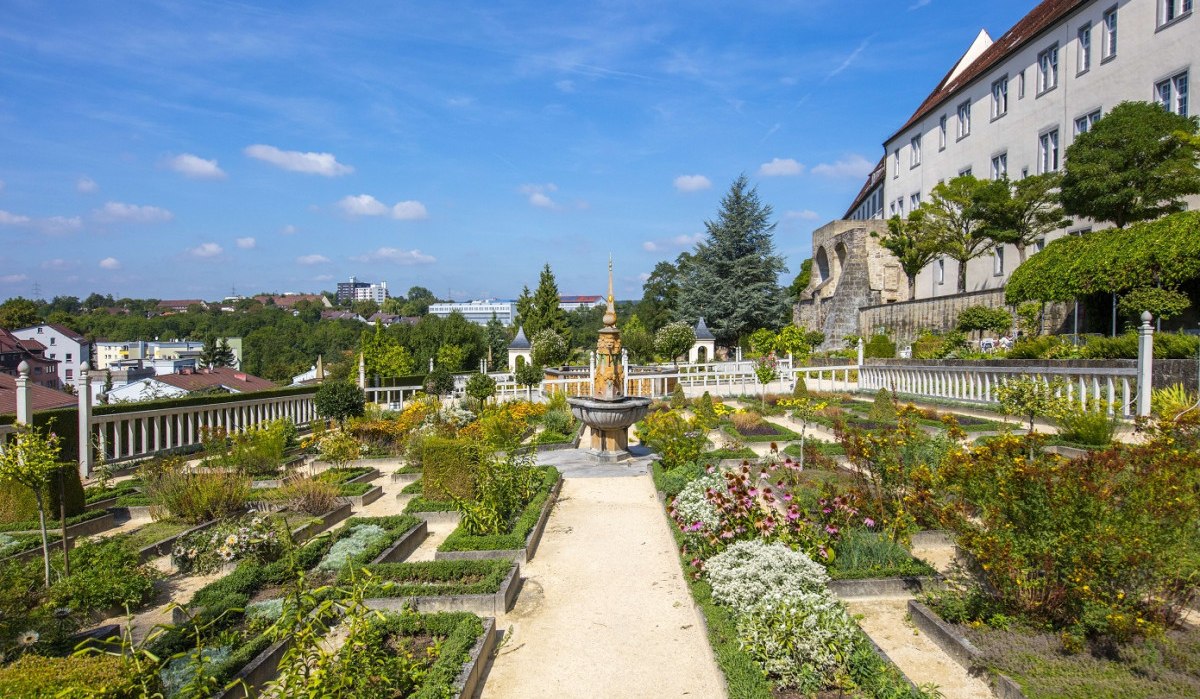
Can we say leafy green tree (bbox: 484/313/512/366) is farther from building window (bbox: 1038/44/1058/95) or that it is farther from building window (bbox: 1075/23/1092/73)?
building window (bbox: 1075/23/1092/73)

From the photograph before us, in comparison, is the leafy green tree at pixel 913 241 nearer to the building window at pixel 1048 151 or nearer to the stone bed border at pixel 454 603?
the building window at pixel 1048 151

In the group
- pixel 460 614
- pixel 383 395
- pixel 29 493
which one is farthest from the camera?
pixel 383 395

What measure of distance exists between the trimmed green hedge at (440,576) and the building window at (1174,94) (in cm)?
2462

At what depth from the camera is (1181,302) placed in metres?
15.5

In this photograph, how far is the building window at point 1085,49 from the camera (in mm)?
23984

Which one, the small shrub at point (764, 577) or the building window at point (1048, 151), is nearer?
the small shrub at point (764, 577)

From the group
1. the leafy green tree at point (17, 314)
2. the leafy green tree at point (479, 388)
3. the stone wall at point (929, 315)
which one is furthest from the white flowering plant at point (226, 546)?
the leafy green tree at point (17, 314)

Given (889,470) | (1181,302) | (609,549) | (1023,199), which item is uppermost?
(1023,199)

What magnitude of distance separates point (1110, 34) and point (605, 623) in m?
28.9

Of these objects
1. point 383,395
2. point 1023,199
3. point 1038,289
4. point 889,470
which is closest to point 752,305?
point 1023,199

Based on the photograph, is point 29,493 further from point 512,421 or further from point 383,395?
point 383,395

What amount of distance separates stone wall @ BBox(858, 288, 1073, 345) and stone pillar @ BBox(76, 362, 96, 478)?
26.1 metres

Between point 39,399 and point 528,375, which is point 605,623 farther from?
point 39,399

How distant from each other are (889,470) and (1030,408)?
630 centimetres
